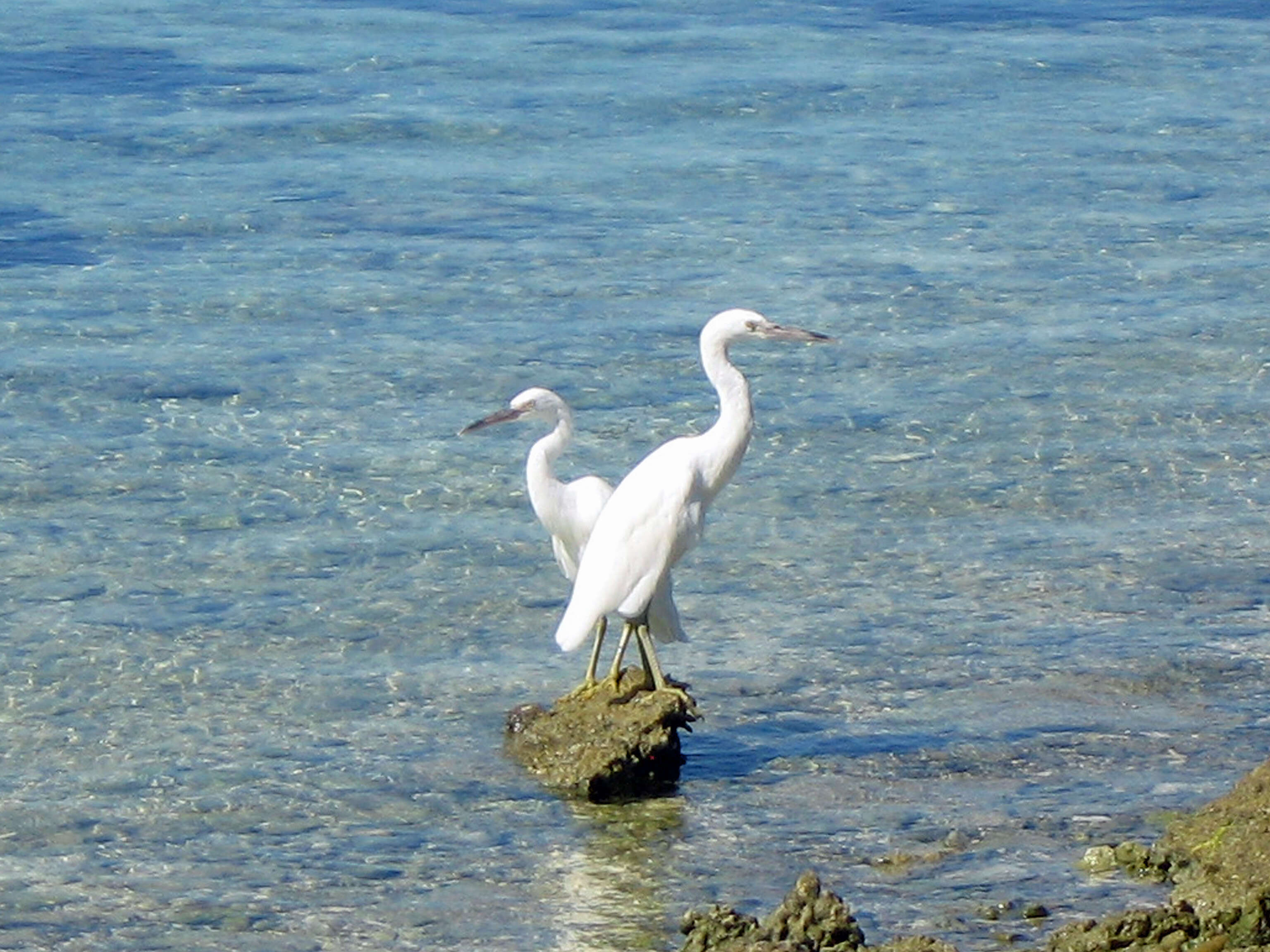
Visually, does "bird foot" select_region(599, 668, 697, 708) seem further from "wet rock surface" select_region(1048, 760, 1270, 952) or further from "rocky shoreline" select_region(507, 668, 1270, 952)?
"wet rock surface" select_region(1048, 760, 1270, 952)

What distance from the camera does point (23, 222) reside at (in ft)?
49.7

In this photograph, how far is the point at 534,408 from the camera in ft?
28.0

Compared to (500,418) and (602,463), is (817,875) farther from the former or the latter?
(602,463)

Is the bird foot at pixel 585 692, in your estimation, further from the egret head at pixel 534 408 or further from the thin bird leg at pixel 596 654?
the egret head at pixel 534 408

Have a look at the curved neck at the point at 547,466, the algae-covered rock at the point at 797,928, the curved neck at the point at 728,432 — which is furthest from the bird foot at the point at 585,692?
the algae-covered rock at the point at 797,928

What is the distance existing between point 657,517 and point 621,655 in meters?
0.51

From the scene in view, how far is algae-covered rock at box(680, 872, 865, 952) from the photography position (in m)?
6.04

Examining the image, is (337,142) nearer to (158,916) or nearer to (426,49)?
(426,49)

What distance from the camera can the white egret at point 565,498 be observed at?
8.34 metres

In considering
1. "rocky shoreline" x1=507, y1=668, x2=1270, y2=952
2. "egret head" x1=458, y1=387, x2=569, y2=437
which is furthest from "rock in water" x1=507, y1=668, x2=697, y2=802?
"egret head" x1=458, y1=387, x2=569, y2=437

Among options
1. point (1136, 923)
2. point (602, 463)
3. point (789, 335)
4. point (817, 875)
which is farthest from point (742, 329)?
point (1136, 923)

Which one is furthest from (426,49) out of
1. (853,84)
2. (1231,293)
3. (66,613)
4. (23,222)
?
(66,613)

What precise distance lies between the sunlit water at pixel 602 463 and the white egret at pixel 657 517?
1.88 ft

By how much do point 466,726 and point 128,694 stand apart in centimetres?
132
